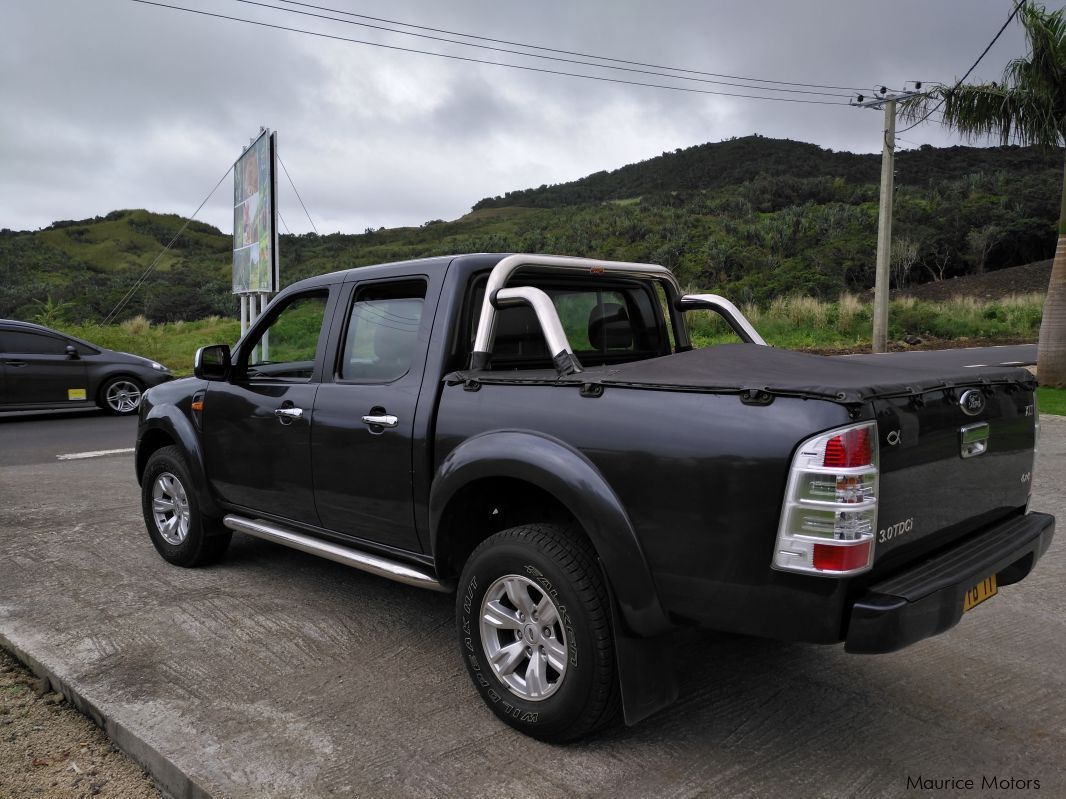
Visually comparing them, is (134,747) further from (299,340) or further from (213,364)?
(299,340)

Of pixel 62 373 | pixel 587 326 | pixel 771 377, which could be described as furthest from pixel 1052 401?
pixel 62 373

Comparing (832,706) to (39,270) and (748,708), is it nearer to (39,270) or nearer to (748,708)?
(748,708)

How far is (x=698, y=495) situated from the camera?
2582 millimetres

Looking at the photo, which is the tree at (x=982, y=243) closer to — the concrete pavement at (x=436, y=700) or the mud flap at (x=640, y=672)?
the concrete pavement at (x=436, y=700)

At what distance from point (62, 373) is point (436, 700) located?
11.8 metres

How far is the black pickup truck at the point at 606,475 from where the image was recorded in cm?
245

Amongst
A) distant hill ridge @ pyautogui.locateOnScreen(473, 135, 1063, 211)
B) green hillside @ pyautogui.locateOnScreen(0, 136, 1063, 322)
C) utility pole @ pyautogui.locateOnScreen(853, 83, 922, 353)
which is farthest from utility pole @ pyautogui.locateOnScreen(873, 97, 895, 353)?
distant hill ridge @ pyautogui.locateOnScreen(473, 135, 1063, 211)

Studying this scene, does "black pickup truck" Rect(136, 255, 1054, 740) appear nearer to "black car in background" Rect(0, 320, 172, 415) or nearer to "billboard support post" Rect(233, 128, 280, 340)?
"black car in background" Rect(0, 320, 172, 415)

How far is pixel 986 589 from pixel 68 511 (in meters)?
6.43

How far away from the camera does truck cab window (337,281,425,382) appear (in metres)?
3.84

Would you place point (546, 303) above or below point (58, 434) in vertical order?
above

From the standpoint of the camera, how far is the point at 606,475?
282cm

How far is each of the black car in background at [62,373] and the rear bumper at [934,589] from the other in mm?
12670

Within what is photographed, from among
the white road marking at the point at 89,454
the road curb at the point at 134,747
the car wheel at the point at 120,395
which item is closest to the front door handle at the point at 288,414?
the road curb at the point at 134,747
